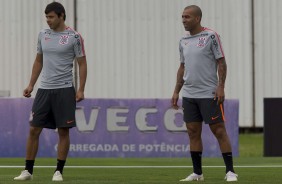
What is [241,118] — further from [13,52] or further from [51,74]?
[51,74]

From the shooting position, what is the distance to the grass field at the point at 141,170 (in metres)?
11.8

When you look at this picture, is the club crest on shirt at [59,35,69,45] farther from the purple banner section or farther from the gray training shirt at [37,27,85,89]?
the purple banner section

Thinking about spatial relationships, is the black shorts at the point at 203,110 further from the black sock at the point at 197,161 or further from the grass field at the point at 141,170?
the grass field at the point at 141,170

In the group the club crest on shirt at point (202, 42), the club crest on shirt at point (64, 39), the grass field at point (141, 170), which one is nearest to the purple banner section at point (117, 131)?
the grass field at point (141, 170)

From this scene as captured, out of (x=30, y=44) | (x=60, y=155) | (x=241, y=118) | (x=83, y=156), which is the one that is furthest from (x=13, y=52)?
(x=60, y=155)

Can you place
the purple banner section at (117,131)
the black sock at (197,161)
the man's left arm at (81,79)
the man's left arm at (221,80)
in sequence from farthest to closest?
the purple banner section at (117,131) < the black sock at (197,161) < the man's left arm at (81,79) < the man's left arm at (221,80)

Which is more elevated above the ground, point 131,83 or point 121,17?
point 121,17

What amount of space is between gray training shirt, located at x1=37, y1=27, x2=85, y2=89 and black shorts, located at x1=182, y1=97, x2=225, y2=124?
127 cm

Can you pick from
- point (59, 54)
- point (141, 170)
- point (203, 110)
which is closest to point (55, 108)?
point (59, 54)

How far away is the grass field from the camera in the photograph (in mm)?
11836

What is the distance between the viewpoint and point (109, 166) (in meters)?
15.4

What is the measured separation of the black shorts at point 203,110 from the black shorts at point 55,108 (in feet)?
4.03

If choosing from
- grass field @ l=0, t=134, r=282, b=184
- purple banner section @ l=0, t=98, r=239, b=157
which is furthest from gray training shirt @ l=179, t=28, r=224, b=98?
purple banner section @ l=0, t=98, r=239, b=157

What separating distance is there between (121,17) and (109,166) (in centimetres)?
1314
